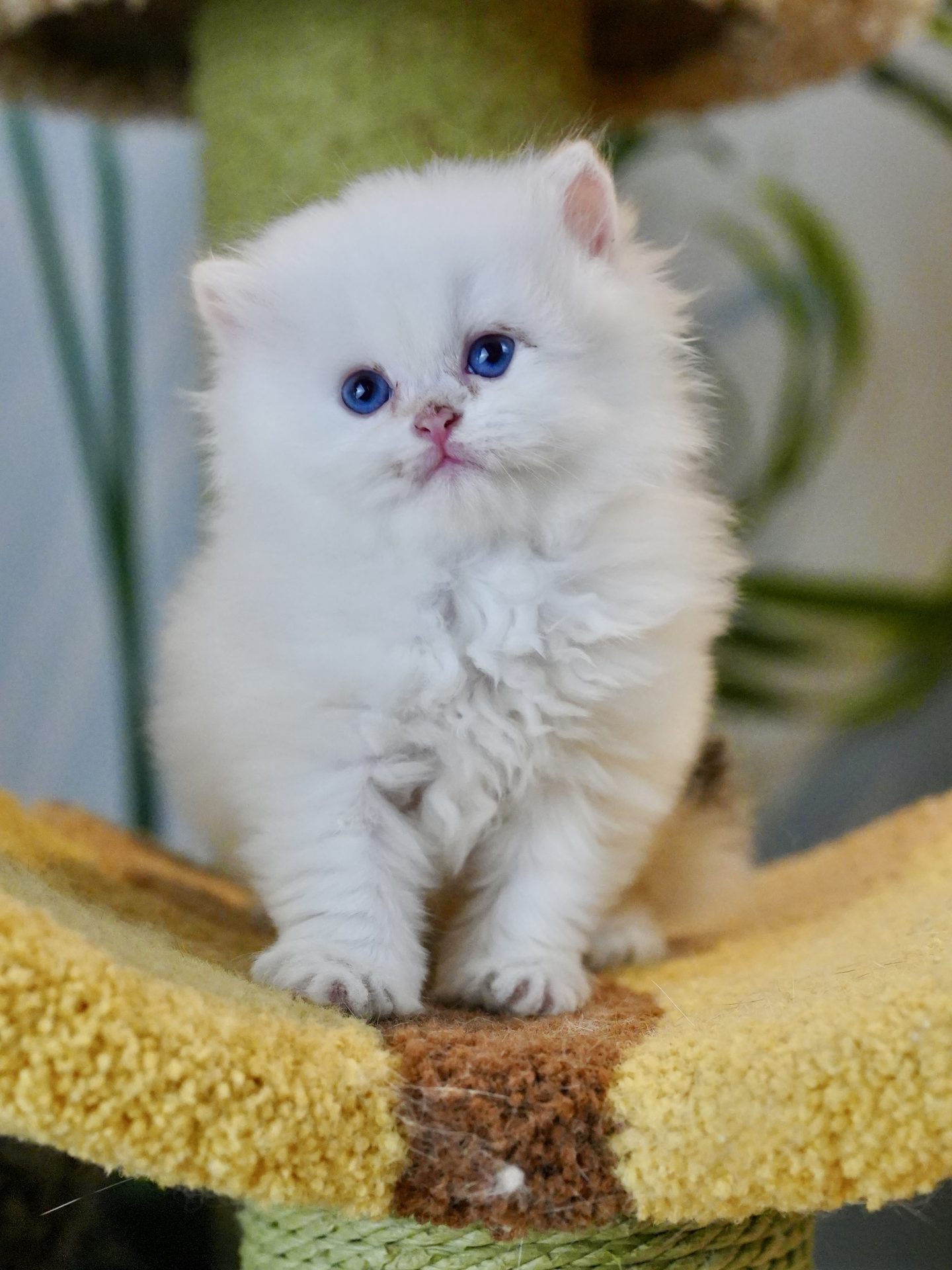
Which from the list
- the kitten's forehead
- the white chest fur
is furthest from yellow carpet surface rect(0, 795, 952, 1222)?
the kitten's forehead

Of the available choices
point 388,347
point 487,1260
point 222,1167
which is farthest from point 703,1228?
point 388,347

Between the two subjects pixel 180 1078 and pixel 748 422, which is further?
pixel 748 422

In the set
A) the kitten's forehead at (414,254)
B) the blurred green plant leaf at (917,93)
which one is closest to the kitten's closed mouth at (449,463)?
the kitten's forehead at (414,254)

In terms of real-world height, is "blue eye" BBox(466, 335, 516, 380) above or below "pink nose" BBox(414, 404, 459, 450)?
above

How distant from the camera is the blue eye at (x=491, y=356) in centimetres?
110

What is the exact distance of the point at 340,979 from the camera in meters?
1.06

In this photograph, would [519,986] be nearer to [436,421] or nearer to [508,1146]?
[508,1146]

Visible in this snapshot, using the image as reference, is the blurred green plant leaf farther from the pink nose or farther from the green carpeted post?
the pink nose

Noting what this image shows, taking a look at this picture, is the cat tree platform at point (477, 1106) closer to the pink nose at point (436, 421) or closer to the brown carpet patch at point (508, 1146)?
the brown carpet patch at point (508, 1146)

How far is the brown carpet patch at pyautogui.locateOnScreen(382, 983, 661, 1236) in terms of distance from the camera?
905mm

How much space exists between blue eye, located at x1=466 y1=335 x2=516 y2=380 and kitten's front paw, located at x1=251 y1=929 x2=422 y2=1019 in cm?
53

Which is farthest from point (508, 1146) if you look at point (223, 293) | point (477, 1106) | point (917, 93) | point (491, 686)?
point (917, 93)

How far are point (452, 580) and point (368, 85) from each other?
0.91m

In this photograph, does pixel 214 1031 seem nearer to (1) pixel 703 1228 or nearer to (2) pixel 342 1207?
(2) pixel 342 1207
